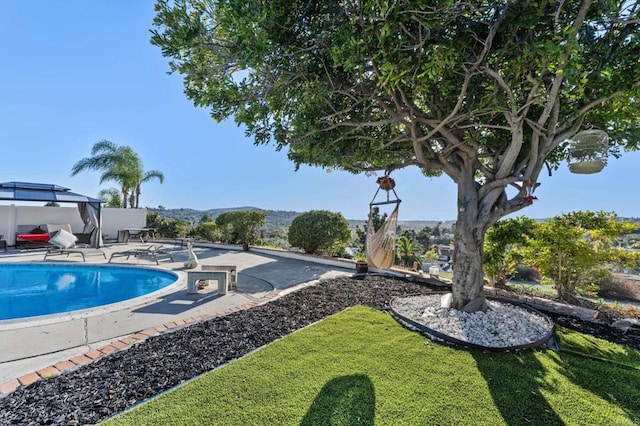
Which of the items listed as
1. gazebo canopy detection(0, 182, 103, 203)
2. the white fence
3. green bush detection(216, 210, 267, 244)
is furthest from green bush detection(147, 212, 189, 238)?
green bush detection(216, 210, 267, 244)

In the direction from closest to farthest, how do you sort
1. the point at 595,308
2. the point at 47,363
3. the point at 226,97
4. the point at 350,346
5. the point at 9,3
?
1. the point at 47,363
2. the point at 350,346
3. the point at 226,97
4. the point at 595,308
5. the point at 9,3

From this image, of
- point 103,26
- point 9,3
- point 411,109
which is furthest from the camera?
point 103,26

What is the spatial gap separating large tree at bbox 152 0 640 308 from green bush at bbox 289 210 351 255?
5.85 metres

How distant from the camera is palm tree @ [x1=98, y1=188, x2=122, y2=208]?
19719mm

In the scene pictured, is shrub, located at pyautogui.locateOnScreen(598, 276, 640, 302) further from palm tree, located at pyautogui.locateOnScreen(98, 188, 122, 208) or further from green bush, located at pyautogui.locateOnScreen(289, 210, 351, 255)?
palm tree, located at pyautogui.locateOnScreen(98, 188, 122, 208)

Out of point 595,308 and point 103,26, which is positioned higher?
point 103,26

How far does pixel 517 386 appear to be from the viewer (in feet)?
9.27

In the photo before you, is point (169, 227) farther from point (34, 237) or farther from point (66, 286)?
point (66, 286)

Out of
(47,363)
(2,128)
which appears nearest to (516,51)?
(47,363)

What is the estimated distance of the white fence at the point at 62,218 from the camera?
13678mm

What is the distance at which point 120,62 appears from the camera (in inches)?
352

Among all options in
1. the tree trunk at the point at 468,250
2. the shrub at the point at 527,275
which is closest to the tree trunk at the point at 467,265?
the tree trunk at the point at 468,250

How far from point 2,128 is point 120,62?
9.42 metres

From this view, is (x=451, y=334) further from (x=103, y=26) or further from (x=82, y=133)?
(x=82, y=133)
